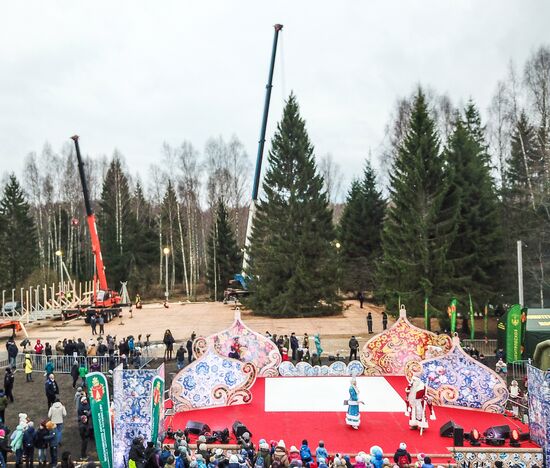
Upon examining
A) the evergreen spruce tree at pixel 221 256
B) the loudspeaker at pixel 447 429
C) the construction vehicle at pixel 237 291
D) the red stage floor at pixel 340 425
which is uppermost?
the evergreen spruce tree at pixel 221 256

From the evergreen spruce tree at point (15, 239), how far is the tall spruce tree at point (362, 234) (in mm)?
28757

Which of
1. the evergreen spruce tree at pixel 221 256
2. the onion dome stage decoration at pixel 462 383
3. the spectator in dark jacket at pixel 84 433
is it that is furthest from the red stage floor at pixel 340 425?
the evergreen spruce tree at pixel 221 256

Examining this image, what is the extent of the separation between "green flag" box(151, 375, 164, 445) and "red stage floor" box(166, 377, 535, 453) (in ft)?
6.55

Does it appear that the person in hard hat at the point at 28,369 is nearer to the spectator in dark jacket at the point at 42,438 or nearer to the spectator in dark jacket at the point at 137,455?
the spectator in dark jacket at the point at 42,438

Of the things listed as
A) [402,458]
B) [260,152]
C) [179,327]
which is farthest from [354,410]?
[260,152]

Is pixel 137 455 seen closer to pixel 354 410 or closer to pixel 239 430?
pixel 239 430

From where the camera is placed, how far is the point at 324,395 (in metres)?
15.7

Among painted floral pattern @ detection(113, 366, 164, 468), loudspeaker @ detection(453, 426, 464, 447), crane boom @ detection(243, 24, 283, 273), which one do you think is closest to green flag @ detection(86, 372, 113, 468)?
painted floral pattern @ detection(113, 366, 164, 468)

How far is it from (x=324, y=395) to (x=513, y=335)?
827cm

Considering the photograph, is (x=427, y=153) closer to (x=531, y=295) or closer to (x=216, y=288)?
(x=531, y=295)

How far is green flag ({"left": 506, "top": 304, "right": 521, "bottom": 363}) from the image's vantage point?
19000 mm

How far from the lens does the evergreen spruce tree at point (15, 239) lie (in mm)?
46875

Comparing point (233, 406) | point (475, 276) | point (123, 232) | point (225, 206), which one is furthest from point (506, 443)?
point (123, 232)

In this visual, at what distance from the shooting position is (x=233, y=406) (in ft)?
48.0
